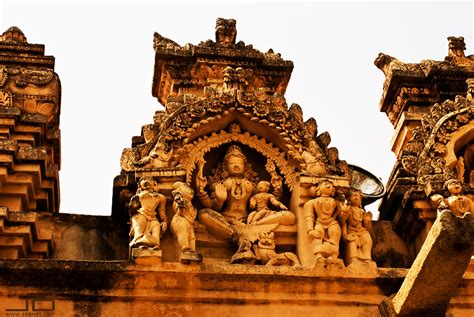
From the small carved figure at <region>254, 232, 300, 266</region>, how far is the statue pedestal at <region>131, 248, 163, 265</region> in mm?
1403

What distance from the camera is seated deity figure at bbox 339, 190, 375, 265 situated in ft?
44.0

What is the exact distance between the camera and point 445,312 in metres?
12.2

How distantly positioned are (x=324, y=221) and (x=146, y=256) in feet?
7.65

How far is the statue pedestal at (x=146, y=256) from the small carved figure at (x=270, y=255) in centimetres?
140

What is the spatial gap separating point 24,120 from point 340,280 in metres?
4.69

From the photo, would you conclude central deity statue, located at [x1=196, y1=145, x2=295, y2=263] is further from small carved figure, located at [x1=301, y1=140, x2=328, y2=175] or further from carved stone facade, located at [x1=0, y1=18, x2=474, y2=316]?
small carved figure, located at [x1=301, y1=140, x2=328, y2=175]

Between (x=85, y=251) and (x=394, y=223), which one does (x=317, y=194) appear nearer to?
(x=394, y=223)

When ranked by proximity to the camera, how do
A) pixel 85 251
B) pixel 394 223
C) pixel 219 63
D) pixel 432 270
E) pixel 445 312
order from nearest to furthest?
pixel 432 270 → pixel 445 312 → pixel 85 251 → pixel 394 223 → pixel 219 63

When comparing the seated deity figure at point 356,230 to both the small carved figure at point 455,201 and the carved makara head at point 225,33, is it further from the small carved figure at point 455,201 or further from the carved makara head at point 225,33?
the carved makara head at point 225,33

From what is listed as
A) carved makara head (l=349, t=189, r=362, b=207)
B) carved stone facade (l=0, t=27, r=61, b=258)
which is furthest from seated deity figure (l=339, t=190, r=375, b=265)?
carved stone facade (l=0, t=27, r=61, b=258)

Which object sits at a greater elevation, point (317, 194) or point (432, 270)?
point (317, 194)

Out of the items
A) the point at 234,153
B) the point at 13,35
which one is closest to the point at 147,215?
the point at 234,153

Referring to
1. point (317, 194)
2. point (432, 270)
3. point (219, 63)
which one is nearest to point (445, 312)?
point (432, 270)

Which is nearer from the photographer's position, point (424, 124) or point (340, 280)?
point (340, 280)
